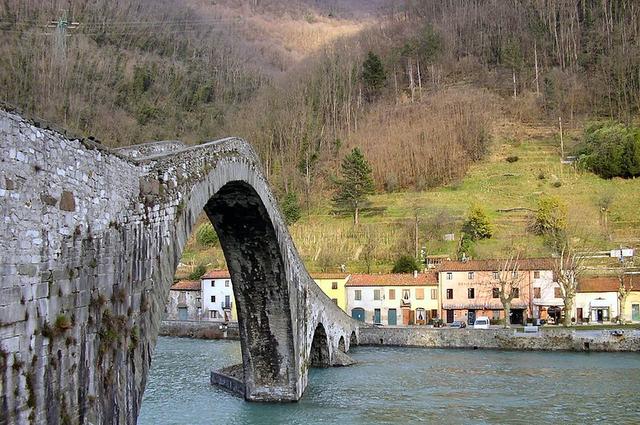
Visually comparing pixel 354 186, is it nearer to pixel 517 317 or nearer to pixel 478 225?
pixel 478 225

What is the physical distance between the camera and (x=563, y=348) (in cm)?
3762

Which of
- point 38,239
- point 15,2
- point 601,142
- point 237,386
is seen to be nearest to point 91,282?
point 38,239

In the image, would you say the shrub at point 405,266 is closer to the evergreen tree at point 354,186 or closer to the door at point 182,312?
the evergreen tree at point 354,186

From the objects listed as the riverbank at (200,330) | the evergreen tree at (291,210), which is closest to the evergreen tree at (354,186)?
the evergreen tree at (291,210)

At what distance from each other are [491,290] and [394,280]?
259 inches

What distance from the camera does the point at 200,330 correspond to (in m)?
46.8

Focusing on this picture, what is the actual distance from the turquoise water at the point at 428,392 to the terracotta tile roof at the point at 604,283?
9866mm

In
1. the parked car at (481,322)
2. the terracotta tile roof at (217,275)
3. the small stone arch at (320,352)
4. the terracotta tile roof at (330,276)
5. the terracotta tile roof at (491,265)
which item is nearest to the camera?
the small stone arch at (320,352)

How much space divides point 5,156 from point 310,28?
14548 centimetres

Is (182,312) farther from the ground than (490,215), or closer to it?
closer to it

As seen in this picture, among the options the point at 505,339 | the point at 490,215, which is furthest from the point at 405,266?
the point at 505,339

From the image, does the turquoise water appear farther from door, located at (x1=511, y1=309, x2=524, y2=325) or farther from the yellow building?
the yellow building

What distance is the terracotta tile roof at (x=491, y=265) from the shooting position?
1854 inches

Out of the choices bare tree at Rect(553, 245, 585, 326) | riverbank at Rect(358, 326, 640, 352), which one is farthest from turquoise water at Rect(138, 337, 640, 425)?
bare tree at Rect(553, 245, 585, 326)
